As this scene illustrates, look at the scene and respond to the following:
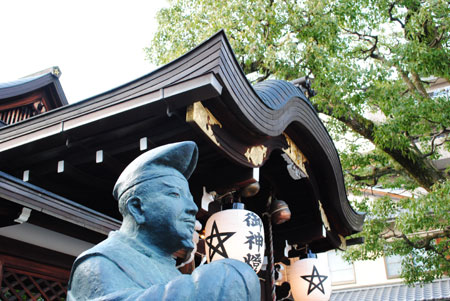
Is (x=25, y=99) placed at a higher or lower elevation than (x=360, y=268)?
higher

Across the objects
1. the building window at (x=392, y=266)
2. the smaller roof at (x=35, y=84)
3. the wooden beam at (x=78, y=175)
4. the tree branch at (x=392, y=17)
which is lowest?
the wooden beam at (x=78, y=175)

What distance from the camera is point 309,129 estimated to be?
5504mm

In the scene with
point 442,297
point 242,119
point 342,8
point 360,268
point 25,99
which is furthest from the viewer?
point 360,268

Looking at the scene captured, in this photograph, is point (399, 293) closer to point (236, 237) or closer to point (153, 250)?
point (236, 237)

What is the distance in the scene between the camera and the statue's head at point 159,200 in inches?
67.4

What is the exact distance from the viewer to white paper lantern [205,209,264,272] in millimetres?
4496

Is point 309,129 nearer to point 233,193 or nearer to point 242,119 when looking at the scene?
point 233,193

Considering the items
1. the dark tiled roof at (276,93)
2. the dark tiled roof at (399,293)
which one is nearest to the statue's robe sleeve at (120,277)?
the dark tiled roof at (276,93)

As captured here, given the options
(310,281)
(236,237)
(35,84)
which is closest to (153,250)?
(236,237)

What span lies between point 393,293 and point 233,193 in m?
14.5

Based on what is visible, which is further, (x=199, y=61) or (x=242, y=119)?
(x=242, y=119)

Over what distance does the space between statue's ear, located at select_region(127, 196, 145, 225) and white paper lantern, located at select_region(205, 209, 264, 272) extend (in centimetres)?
284

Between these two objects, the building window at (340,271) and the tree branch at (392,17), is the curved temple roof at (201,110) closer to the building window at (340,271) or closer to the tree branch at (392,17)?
the tree branch at (392,17)

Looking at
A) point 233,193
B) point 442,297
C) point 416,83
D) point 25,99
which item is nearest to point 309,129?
point 233,193
